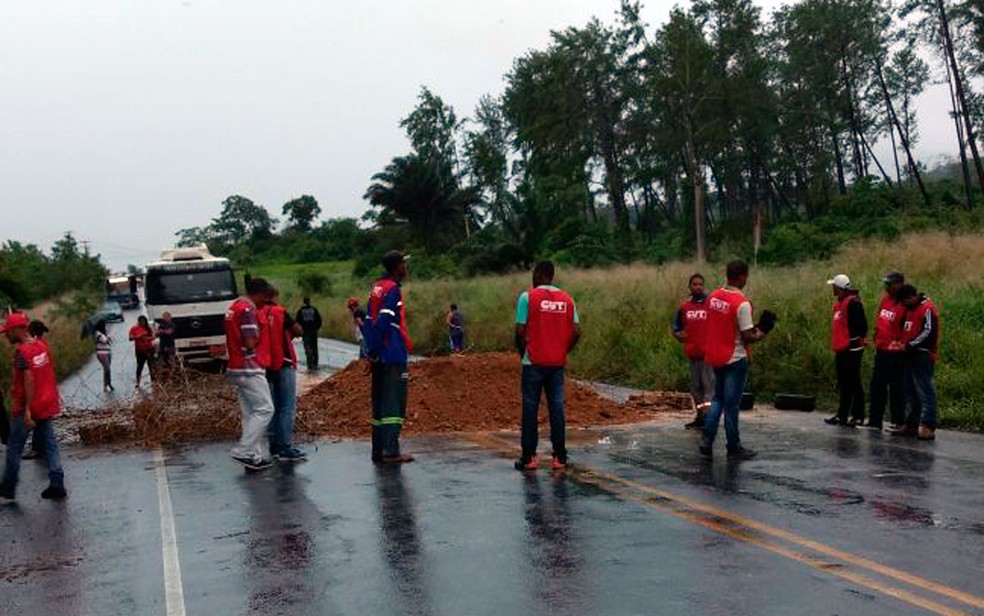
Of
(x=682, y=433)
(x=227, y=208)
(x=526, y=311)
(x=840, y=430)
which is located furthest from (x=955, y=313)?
(x=227, y=208)

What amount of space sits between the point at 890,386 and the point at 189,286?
18.1m

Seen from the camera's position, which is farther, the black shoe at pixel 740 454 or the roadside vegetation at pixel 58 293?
the roadside vegetation at pixel 58 293

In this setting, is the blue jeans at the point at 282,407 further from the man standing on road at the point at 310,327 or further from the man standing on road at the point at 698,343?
the man standing on road at the point at 310,327

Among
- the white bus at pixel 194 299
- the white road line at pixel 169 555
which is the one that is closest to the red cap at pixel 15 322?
the white road line at pixel 169 555

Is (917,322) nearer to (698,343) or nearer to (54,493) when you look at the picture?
(698,343)

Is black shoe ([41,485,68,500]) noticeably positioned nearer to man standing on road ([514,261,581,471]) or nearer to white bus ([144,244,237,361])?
man standing on road ([514,261,581,471])

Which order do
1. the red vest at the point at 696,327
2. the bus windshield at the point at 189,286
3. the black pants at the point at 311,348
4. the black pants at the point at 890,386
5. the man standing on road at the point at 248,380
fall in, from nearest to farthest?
the man standing on road at the point at 248,380, the black pants at the point at 890,386, the red vest at the point at 696,327, the bus windshield at the point at 189,286, the black pants at the point at 311,348

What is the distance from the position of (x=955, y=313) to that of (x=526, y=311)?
1012 centimetres

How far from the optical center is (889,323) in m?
12.3

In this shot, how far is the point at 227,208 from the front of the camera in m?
129

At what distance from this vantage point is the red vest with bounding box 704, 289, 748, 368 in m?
10.1

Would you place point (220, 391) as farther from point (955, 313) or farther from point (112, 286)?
point (112, 286)

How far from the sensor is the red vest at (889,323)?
480 inches

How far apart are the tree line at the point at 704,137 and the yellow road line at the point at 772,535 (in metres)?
41.9
